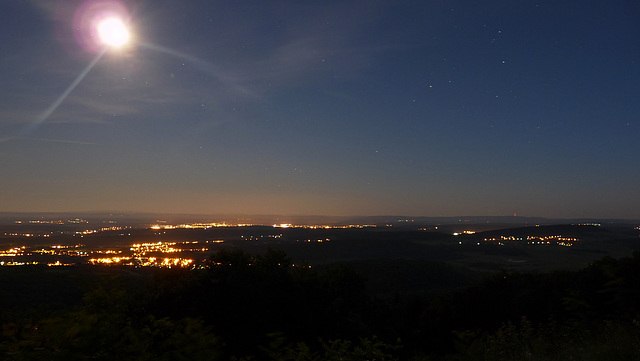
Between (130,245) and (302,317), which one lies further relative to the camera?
(130,245)

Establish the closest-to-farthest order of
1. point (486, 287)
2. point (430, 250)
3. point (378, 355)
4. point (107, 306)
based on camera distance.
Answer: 1. point (107, 306)
2. point (378, 355)
3. point (486, 287)
4. point (430, 250)

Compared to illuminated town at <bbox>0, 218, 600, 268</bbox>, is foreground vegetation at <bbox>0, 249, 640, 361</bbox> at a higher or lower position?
higher

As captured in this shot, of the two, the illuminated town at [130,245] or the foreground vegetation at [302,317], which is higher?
the foreground vegetation at [302,317]

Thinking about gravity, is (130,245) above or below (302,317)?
below

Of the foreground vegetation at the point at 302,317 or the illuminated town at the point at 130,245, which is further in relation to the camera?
the illuminated town at the point at 130,245

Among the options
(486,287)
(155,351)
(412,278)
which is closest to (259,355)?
(155,351)

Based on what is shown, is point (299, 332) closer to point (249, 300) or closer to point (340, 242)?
point (249, 300)

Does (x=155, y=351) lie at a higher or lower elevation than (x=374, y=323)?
higher

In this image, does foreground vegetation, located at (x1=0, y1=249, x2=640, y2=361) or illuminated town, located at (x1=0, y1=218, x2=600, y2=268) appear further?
illuminated town, located at (x1=0, y1=218, x2=600, y2=268)
